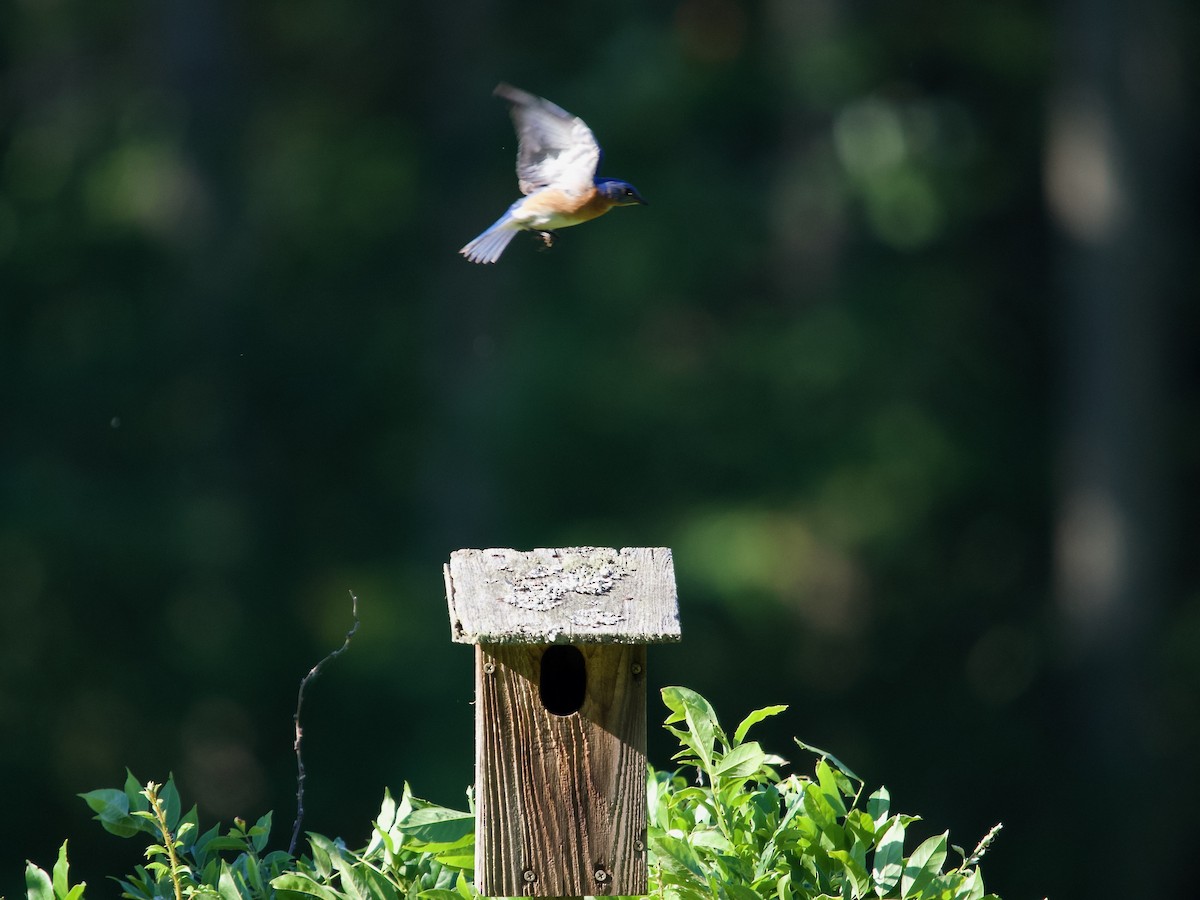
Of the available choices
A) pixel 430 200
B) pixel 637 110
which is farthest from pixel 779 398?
pixel 430 200

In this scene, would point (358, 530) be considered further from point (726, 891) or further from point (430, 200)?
point (726, 891)

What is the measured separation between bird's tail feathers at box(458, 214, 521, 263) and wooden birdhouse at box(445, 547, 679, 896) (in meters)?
0.99

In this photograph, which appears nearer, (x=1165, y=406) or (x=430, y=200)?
(x=1165, y=406)

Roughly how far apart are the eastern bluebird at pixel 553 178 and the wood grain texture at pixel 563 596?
0.87 metres

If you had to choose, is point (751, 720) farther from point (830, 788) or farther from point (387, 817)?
point (387, 817)

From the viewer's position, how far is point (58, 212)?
9578 mm

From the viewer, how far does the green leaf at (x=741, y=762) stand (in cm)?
189

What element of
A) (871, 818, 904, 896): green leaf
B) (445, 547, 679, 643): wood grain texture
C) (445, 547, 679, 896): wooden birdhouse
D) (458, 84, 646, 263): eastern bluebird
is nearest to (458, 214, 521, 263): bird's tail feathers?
(458, 84, 646, 263): eastern bluebird

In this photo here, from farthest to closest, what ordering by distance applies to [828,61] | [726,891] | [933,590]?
[933,590] → [828,61] → [726,891]

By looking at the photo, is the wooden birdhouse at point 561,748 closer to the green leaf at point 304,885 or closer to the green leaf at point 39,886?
the green leaf at point 304,885

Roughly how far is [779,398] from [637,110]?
185 centimetres

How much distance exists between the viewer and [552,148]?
289 centimetres

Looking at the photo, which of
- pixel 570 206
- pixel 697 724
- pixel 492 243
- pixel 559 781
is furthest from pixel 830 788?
pixel 492 243

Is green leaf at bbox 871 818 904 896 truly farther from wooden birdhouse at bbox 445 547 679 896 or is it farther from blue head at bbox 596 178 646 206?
blue head at bbox 596 178 646 206
